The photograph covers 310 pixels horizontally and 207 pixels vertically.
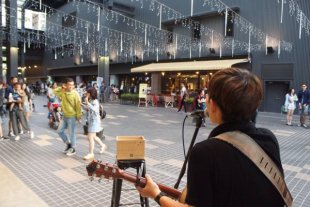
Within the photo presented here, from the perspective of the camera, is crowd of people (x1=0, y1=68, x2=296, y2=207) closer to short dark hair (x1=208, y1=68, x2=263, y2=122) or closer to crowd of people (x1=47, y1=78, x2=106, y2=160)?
short dark hair (x1=208, y1=68, x2=263, y2=122)

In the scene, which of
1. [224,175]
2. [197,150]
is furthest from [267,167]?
[197,150]

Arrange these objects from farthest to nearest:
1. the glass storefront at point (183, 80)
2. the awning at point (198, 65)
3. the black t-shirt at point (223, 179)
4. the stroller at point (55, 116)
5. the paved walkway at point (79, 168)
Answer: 1. the glass storefront at point (183, 80)
2. the awning at point (198, 65)
3. the stroller at point (55, 116)
4. the paved walkway at point (79, 168)
5. the black t-shirt at point (223, 179)

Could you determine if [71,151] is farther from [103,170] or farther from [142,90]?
[142,90]

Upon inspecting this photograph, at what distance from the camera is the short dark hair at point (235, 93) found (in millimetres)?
1409

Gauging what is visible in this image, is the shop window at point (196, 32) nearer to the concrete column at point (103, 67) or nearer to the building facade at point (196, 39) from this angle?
the building facade at point (196, 39)

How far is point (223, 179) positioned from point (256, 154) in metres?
0.21

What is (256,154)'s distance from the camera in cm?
140

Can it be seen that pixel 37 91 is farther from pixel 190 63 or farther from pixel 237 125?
pixel 237 125

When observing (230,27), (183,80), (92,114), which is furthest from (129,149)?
(183,80)

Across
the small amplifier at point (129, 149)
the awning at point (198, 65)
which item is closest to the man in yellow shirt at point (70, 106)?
the small amplifier at point (129, 149)

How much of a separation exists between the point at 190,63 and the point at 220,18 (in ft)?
13.3

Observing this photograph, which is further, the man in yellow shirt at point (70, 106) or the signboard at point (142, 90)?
the signboard at point (142, 90)

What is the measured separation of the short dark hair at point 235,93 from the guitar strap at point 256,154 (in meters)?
0.09

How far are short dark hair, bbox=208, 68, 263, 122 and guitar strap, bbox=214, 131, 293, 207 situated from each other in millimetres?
93
